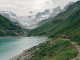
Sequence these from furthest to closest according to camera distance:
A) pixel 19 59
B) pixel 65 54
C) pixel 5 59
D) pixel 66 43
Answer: pixel 5 59 → pixel 19 59 → pixel 66 43 → pixel 65 54

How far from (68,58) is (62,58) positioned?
122 centimetres

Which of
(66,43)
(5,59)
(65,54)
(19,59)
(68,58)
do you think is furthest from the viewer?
(5,59)

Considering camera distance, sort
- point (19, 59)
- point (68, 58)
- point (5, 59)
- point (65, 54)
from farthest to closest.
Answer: point (5, 59), point (19, 59), point (65, 54), point (68, 58)

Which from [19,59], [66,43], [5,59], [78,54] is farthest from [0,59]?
[78,54]

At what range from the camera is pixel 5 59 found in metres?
106

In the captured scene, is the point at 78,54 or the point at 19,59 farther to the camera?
the point at 19,59

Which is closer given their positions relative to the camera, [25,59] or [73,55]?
[73,55]

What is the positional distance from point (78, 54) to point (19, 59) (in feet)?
148

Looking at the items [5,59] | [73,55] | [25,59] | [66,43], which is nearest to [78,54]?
[73,55]

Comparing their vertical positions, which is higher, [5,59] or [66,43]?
[66,43]

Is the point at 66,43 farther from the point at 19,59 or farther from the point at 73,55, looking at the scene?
the point at 19,59

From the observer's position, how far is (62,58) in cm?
4022

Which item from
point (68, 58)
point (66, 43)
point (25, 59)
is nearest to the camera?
point (68, 58)

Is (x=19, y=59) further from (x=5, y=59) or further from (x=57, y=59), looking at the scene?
(x=57, y=59)
